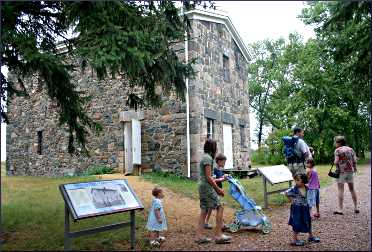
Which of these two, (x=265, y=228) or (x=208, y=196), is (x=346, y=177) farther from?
(x=208, y=196)

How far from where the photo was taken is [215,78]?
13820mm

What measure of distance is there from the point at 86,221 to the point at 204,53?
7856 millimetres

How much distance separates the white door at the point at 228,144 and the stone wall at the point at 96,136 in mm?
2714

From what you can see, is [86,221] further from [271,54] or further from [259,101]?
[259,101]

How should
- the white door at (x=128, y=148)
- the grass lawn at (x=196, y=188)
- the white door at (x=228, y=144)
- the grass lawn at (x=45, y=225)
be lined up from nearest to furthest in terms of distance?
the grass lawn at (x=45, y=225), the grass lawn at (x=196, y=188), the white door at (x=128, y=148), the white door at (x=228, y=144)

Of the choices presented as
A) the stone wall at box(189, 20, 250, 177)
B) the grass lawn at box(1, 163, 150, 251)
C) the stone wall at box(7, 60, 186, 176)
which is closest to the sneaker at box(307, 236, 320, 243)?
the grass lawn at box(1, 163, 150, 251)

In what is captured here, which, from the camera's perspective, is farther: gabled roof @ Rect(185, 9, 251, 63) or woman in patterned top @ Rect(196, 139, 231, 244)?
gabled roof @ Rect(185, 9, 251, 63)

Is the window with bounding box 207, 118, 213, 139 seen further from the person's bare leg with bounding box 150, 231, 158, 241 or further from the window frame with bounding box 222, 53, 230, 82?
the person's bare leg with bounding box 150, 231, 158, 241

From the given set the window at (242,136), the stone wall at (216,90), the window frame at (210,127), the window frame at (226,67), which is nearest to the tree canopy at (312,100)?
the stone wall at (216,90)

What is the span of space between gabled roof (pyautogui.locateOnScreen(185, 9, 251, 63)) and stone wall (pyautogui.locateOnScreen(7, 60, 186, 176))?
3.02 meters

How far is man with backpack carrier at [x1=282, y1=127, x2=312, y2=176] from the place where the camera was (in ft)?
24.0

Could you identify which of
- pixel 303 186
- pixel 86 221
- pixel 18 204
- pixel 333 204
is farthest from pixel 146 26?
pixel 333 204

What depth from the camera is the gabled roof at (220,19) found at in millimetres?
12734

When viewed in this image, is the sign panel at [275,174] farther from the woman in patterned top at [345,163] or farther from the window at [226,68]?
the window at [226,68]
